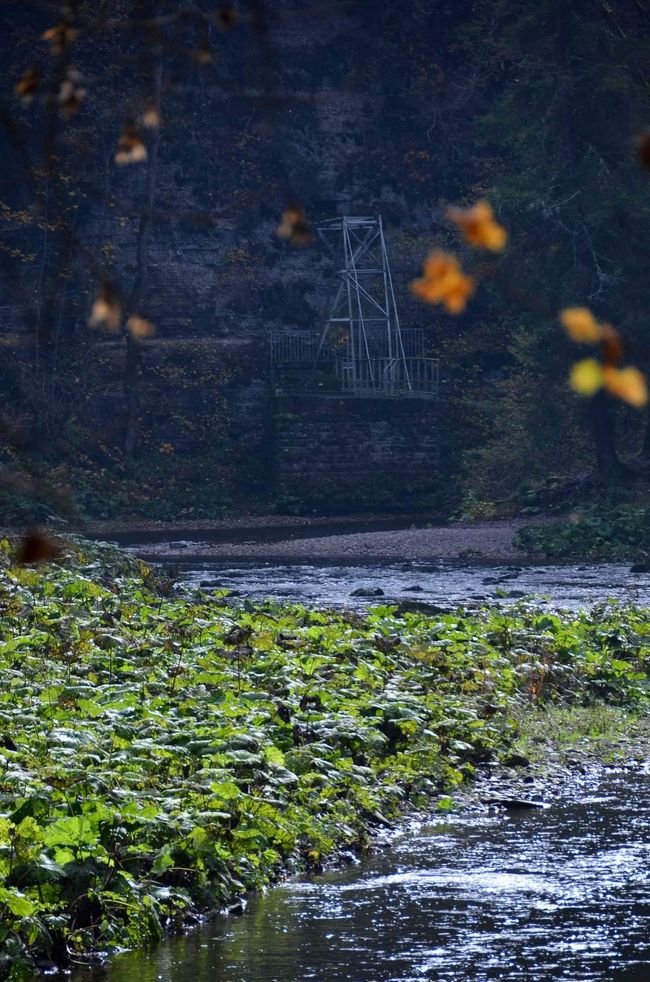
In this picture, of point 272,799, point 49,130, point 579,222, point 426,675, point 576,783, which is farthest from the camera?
point 579,222

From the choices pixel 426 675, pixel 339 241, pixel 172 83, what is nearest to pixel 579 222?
pixel 339 241

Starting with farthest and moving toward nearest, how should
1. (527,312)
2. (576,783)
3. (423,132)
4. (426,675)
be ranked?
(423,132), (527,312), (426,675), (576,783)

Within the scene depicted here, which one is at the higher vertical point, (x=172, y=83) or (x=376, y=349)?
(x=376, y=349)

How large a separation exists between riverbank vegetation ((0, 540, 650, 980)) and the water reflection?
0.28 m

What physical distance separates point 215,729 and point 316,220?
1435 inches

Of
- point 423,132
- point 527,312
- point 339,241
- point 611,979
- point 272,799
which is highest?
point 423,132

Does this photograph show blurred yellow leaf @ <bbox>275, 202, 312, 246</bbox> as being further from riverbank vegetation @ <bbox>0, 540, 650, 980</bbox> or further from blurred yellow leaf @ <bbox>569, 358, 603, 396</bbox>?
riverbank vegetation @ <bbox>0, 540, 650, 980</bbox>

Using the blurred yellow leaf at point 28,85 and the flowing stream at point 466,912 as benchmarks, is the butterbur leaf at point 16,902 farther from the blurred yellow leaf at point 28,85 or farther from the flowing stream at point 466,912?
the blurred yellow leaf at point 28,85

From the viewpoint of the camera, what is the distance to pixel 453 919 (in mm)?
6352

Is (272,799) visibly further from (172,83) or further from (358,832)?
A: (172,83)

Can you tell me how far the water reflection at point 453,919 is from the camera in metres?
5.73

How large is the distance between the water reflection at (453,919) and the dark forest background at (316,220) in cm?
2373

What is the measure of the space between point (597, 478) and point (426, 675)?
23.5 meters

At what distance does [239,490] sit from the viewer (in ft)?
130
